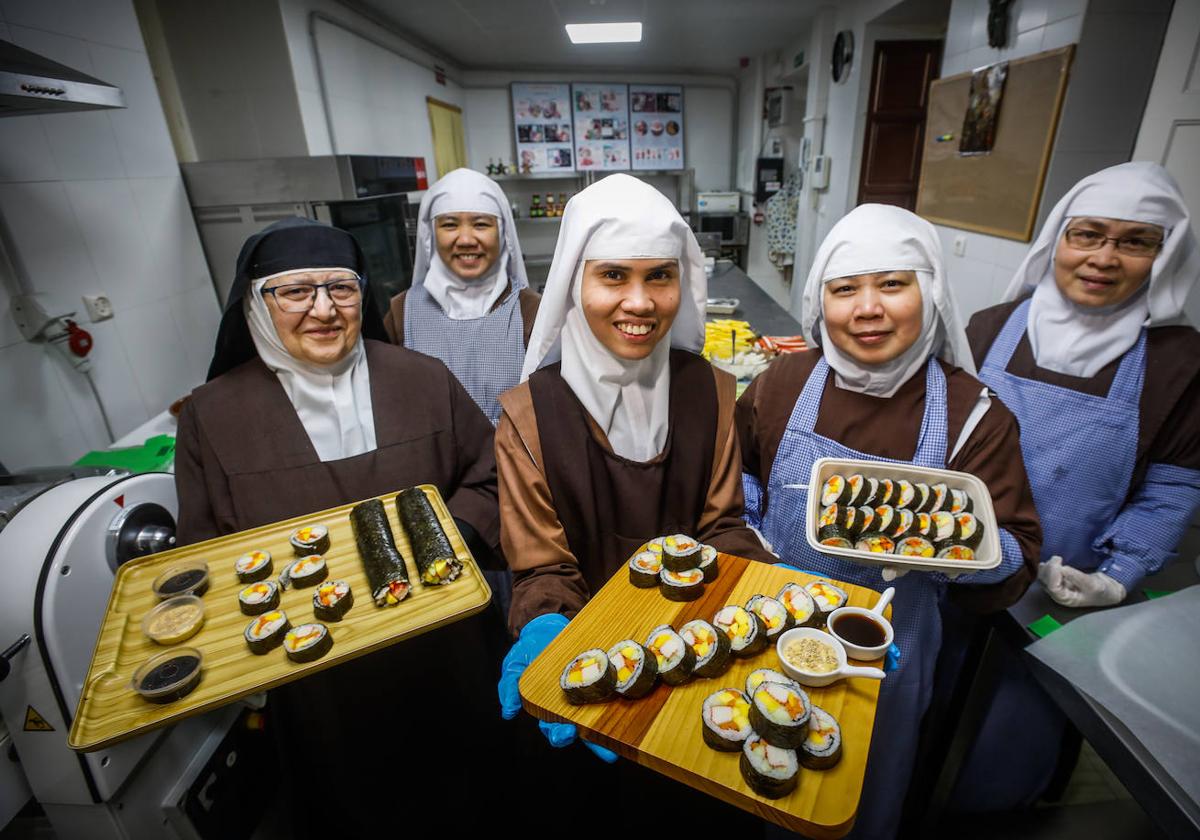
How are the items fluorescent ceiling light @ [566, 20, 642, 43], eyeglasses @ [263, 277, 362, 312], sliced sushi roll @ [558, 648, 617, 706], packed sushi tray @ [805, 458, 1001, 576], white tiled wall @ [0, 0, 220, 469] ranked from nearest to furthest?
sliced sushi roll @ [558, 648, 617, 706] → packed sushi tray @ [805, 458, 1001, 576] → eyeglasses @ [263, 277, 362, 312] → white tiled wall @ [0, 0, 220, 469] → fluorescent ceiling light @ [566, 20, 642, 43]

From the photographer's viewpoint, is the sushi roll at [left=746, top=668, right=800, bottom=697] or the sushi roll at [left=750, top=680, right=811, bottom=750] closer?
the sushi roll at [left=750, top=680, right=811, bottom=750]

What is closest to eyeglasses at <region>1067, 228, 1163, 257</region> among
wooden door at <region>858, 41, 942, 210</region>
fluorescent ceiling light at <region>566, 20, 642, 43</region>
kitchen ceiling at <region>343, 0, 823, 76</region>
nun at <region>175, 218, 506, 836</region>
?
nun at <region>175, 218, 506, 836</region>

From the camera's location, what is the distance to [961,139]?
4.31m

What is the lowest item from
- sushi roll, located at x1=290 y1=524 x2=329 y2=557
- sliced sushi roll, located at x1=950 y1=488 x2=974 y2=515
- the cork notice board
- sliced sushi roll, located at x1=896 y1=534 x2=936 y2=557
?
sushi roll, located at x1=290 y1=524 x2=329 y2=557

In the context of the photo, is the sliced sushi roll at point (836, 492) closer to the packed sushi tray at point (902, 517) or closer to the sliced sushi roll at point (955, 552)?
the packed sushi tray at point (902, 517)

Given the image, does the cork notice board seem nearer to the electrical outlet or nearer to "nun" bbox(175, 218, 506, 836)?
"nun" bbox(175, 218, 506, 836)

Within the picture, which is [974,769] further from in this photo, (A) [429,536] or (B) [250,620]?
(B) [250,620]

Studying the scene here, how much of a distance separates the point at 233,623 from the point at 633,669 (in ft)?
3.44

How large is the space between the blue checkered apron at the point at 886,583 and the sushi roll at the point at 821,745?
0.64 metres

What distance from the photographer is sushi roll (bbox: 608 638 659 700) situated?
45.8 inches

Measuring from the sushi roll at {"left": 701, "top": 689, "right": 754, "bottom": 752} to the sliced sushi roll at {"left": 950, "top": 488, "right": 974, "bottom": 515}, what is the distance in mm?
804

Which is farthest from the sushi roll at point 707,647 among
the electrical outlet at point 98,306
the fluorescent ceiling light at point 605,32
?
the fluorescent ceiling light at point 605,32

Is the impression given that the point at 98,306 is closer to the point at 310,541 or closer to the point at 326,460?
the point at 326,460

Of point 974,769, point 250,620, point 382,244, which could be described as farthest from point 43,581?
point 382,244
